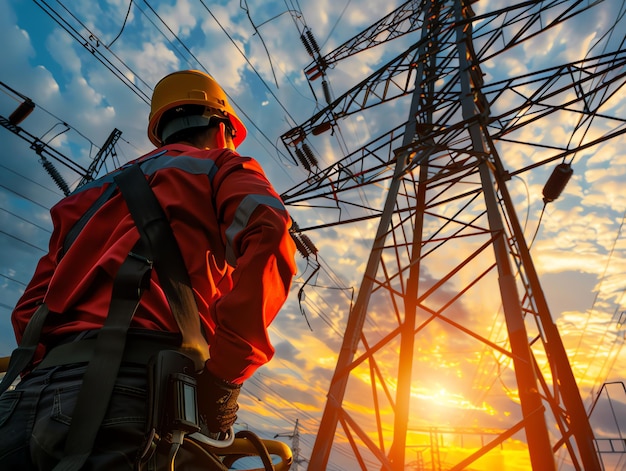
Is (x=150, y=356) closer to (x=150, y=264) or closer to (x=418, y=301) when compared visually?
(x=150, y=264)

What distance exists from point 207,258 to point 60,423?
60 centimetres

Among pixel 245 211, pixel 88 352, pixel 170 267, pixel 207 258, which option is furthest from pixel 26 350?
pixel 245 211

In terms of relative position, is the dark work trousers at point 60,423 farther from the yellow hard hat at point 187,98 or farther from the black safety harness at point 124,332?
the yellow hard hat at point 187,98

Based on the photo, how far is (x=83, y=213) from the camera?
1544mm

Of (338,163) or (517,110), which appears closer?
(517,110)

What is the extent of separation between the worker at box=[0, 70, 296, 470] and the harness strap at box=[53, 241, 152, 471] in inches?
0.7

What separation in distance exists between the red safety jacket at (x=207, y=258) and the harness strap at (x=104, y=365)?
68mm

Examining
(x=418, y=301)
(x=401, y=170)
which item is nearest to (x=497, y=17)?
(x=401, y=170)

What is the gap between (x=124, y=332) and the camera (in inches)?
40.9

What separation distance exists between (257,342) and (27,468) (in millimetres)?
661

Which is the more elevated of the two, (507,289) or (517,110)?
A: (517,110)

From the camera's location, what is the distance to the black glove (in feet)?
3.61

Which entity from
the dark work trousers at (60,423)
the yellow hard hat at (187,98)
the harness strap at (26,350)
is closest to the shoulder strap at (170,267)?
the dark work trousers at (60,423)

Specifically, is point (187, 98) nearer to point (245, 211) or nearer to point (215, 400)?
point (245, 211)
